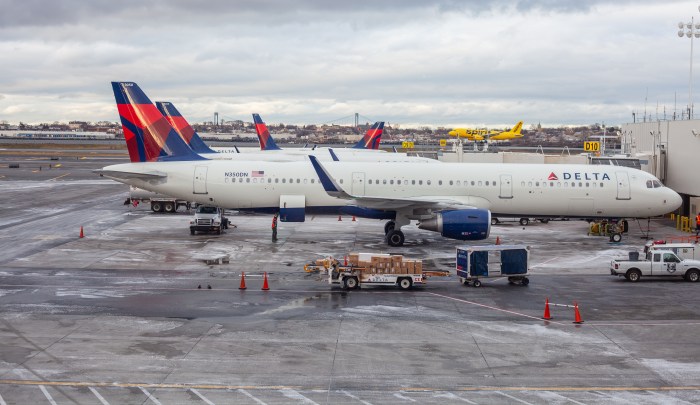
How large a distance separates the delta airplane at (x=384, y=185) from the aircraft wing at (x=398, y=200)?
5.0 inches

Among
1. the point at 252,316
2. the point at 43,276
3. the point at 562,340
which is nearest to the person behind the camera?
the point at 562,340

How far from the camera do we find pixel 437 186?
42.9m

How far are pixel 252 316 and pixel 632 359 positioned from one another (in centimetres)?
1234

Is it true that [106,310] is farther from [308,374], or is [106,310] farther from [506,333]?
[506,333]

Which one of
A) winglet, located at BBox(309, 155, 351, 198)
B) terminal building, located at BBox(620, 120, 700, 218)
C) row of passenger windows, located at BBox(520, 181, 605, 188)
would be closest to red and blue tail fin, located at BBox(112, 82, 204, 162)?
winglet, located at BBox(309, 155, 351, 198)

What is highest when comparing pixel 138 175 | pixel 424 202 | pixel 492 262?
pixel 138 175

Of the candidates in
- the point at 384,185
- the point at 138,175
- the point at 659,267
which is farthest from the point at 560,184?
the point at 138,175

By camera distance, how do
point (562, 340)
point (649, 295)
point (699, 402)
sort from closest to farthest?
1. point (699, 402)
2. point (562, 340)
3. point (649, 295)

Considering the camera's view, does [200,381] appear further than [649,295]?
No

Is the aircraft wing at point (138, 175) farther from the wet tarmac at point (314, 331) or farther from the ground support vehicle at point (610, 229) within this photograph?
the ground support vehicle at point (610, 229)

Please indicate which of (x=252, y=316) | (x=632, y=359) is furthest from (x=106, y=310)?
(x=632, y=359)

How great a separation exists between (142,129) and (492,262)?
23769mm

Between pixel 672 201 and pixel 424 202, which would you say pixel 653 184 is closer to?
pixel 672 201

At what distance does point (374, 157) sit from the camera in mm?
73875
